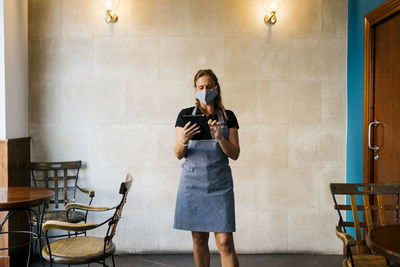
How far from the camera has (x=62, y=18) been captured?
12.5 ft

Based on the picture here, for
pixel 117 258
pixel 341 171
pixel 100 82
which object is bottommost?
pixel 117 258

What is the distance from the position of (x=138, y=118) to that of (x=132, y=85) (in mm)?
340

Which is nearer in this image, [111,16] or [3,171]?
[3,171]

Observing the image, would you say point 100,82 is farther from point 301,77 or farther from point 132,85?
point 301,77

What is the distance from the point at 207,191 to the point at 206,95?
61 cm

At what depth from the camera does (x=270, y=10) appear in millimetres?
3809

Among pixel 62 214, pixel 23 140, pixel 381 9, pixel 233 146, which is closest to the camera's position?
pixel 233 146

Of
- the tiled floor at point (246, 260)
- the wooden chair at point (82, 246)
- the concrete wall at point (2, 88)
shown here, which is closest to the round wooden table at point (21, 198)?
the wooden chair at point (82, 246)

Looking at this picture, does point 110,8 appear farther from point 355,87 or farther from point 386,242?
point 386,242

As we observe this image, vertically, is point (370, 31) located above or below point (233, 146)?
above

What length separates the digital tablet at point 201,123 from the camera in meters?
2.31

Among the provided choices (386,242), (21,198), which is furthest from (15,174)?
(386,242)

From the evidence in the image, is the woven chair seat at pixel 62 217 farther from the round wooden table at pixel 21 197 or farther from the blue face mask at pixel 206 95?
the blue face mask at pixel 206 95

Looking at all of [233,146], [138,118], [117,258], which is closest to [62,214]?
[117,258]
